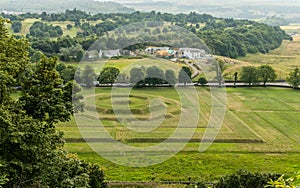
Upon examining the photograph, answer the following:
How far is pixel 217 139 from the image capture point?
2712 cm

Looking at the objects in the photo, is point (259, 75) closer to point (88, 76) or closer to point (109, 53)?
point (109, 53)

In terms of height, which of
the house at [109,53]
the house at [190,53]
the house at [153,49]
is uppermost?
the house at [153,49]

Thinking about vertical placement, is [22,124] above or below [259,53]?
above

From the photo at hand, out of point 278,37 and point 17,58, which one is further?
point 278,37

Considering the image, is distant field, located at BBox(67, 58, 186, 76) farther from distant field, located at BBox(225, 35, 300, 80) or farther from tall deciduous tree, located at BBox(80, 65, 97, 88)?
distant field, located at BBox(225, 35, 300, 80)

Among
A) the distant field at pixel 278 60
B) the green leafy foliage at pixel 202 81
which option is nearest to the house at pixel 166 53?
the green leafy foliage at pixel 202 81

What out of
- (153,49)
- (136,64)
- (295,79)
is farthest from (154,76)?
(295,79)

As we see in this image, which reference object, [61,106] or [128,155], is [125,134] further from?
[61,106]

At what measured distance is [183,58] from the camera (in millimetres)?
35406

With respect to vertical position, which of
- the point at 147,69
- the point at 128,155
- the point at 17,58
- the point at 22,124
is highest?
the point at 17,58

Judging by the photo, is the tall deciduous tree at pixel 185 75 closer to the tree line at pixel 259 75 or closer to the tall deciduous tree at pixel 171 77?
the tall deciduous tree at pixel 171 77

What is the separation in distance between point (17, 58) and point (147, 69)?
2232 cm

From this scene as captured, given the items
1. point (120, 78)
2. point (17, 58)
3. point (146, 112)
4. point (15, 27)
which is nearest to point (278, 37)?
point (15, 27)

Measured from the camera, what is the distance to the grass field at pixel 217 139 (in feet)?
71.7
